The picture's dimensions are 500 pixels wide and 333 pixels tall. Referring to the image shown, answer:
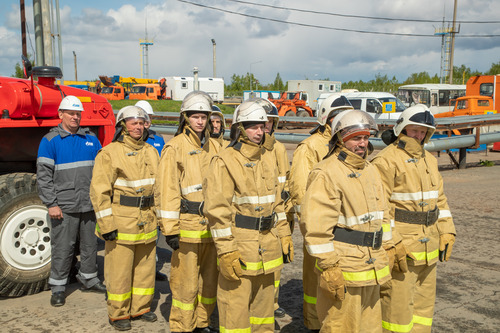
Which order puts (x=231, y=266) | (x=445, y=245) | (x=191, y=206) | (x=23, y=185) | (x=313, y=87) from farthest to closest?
1. (x=313, y=87)
2. (x=23, y=185)
3. (x=191, y=206)
4. (x=445, y=245)
5. (x=231, y=266)

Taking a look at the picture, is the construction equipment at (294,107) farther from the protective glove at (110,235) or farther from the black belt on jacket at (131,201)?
the protective glove at (110,235)

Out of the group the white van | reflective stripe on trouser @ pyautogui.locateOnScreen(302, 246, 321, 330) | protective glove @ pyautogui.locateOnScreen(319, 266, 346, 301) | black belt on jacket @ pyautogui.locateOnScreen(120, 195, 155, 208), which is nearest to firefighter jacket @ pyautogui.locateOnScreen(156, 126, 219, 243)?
black belt on jacket @ pyautogui.locateOnScreen(120, 195, 155, 208)

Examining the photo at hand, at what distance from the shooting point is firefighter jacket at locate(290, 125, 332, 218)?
4.52 m

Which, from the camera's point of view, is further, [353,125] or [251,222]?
[251,222]

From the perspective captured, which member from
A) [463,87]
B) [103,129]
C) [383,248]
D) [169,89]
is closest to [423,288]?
[383,248]

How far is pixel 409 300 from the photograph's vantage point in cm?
386

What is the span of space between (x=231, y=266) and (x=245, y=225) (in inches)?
13.2

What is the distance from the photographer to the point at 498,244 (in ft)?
23.2

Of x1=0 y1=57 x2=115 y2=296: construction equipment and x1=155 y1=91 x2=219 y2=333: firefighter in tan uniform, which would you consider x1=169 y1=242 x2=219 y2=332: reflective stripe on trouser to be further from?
x1=0 y1=57 x2=115 y2=296: construction equipment

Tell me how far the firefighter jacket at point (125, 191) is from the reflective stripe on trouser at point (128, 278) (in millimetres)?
137

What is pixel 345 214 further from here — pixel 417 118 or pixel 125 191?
pixel 125 191

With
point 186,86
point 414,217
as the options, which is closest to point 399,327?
point 414,217

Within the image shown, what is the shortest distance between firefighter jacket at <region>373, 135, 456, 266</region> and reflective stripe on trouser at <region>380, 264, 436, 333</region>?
0.44 feet

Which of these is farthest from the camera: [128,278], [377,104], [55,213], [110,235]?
[377,104]
